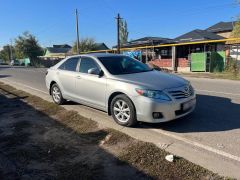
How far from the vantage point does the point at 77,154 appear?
4.69 metres

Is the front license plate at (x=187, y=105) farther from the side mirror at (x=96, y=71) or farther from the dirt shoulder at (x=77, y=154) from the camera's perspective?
the side mirror at (x=96, y=71)

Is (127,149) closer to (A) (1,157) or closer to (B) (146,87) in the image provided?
(B) (146,87)

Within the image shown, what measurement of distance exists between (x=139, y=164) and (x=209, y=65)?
65.1ft

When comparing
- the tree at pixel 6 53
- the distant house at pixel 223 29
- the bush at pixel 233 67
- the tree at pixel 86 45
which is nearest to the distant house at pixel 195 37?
the distant house at pixel 223 29

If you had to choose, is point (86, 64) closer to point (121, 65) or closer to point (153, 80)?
point (121, 65)

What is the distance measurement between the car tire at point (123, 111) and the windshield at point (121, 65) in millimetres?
773

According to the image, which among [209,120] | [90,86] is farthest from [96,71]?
[209,120]

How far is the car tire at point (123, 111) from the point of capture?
18.7 feet

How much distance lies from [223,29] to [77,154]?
4383cm

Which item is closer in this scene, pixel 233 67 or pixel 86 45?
pixel 233 67

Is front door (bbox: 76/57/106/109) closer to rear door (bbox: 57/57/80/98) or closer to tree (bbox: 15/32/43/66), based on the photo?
rear door (bbox: 57/57/80/98)

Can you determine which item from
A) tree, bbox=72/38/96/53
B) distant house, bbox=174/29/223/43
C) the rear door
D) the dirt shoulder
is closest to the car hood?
the dirt shoulder

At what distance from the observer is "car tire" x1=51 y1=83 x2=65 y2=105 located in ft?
27.2

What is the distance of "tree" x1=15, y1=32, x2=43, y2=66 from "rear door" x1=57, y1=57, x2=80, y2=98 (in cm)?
5805
